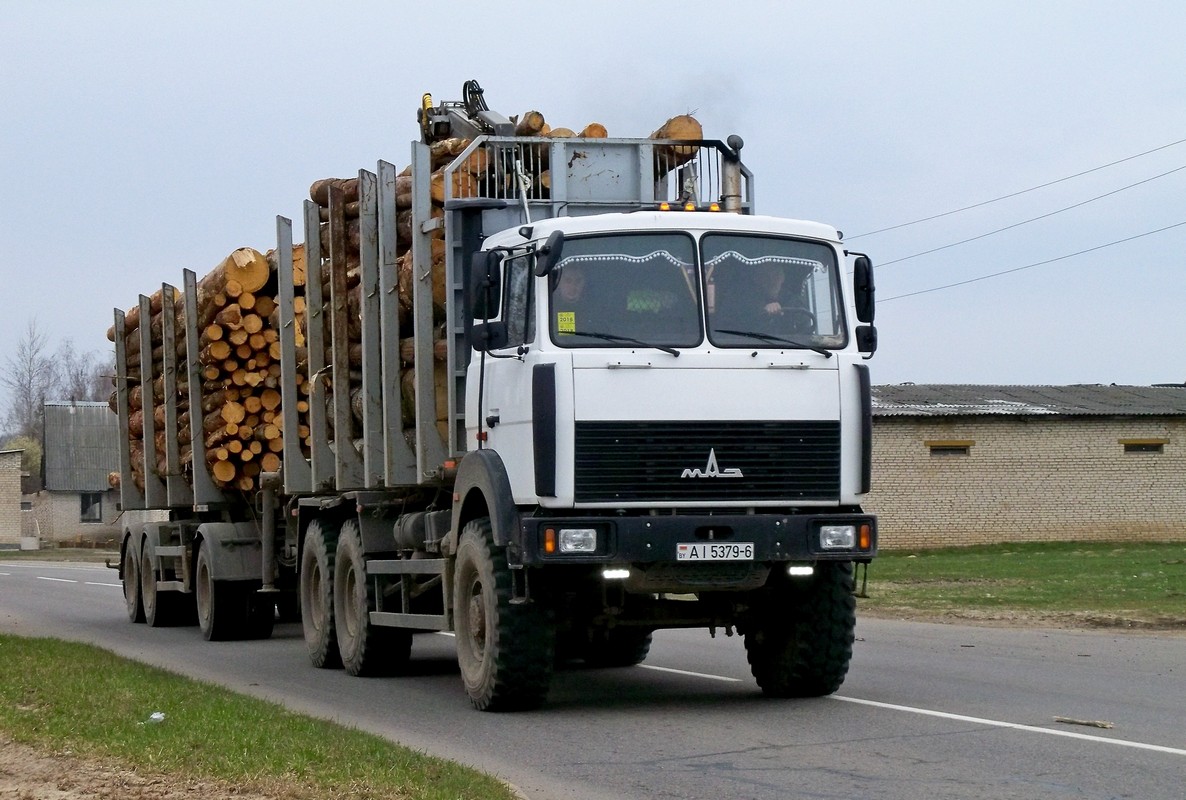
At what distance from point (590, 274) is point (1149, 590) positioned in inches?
551

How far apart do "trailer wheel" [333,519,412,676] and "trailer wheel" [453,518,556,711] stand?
9.19 ft

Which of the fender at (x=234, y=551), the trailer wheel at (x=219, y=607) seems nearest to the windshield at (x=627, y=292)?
the fender at (x=234, y=551)

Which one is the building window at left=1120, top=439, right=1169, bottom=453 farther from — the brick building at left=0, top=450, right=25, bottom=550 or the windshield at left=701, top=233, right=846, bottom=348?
the brick building at left=0, top=450, right=25, bottom=550

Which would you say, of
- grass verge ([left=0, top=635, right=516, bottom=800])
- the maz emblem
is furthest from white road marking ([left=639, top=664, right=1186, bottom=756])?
grass verge ([left=0, top=635, right=516, bottom=800])

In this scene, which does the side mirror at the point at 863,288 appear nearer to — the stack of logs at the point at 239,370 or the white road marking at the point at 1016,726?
the white road marking at the point at 1016,726

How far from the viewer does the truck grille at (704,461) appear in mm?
10172

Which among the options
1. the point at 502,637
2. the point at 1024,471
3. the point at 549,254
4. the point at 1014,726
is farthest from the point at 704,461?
the point at 1024,471

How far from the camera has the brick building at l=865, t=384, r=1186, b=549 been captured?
37469 millimetres

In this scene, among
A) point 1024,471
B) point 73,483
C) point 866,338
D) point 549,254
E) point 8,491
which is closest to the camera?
point 549,254

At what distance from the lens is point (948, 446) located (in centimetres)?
3772

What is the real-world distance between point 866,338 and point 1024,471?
28.5 m

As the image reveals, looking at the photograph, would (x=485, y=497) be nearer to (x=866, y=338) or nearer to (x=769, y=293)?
(x=769, y=293)

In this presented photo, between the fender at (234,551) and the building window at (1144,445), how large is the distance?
26133 mm

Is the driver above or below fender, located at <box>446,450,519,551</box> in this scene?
above
